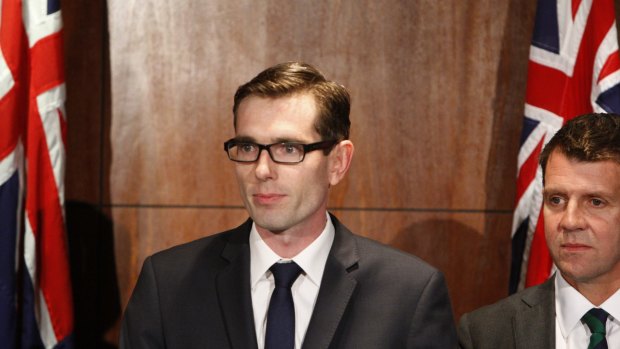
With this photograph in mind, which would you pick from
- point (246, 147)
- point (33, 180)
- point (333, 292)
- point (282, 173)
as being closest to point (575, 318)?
point (333, 292)

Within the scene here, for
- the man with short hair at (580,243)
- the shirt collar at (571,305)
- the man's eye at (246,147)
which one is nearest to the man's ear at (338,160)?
the man's eye at (246,147)

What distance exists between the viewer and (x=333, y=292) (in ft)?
8.04

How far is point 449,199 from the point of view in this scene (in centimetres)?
375

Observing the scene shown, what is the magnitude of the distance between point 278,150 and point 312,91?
216mm

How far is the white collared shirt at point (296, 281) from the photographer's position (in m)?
2.42

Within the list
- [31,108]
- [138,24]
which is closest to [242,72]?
[138,24]

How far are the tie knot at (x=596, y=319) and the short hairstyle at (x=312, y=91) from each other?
87 centimetres

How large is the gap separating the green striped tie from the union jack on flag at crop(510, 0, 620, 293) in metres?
0.90

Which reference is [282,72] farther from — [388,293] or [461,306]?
[461,306]

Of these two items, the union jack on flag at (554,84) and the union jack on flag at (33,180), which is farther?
the union jack on flag at (554,84)

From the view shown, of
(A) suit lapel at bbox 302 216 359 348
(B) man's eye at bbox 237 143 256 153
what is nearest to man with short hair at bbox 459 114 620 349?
(A) suit lapel at bbox 302 216 359 348

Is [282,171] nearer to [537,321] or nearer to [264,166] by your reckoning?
[264,166]

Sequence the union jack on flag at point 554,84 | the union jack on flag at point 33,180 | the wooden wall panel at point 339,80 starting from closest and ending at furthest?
1. the union jack on flag at point 33,180
2. the union jack on flag at point 554,84
3. the wooden wall panel at point 339,80

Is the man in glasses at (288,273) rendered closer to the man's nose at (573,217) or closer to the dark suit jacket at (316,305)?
the dark suit jacket at (316,305)
